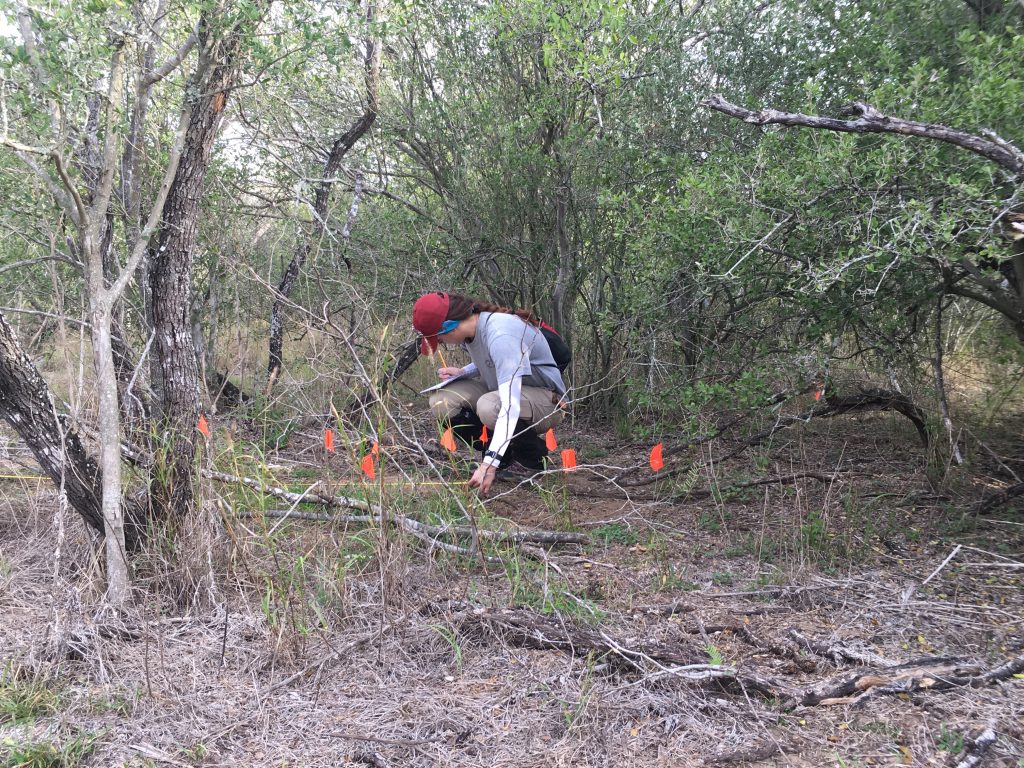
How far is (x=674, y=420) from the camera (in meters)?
5.27

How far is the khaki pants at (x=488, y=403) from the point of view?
454 centimetres

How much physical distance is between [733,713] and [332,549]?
1.82m

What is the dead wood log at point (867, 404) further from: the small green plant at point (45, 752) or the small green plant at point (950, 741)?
the small green plant at point (45, 752)

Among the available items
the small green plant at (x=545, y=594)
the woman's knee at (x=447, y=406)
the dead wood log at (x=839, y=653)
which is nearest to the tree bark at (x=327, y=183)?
the woman's knee at (x=447, y=406)

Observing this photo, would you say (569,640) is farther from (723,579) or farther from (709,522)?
(709,522)

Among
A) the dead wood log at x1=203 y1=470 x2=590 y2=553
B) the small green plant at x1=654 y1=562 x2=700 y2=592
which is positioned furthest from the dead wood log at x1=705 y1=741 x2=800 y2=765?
the dead wood log at x1=203 y1=470 x2=590 y2=553

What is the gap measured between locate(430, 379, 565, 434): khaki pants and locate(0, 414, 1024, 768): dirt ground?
2.20 ft

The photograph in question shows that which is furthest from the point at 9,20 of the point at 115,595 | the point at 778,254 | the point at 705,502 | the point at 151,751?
the point at 705,502

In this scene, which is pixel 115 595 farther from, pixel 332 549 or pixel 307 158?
pixel 307 158

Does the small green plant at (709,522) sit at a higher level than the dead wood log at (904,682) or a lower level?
higher

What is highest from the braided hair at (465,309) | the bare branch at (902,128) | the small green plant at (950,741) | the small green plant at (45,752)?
the bare branch at (902,128)

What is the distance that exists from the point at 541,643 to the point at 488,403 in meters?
1.94

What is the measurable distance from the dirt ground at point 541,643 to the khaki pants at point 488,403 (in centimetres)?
67

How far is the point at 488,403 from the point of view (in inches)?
179
